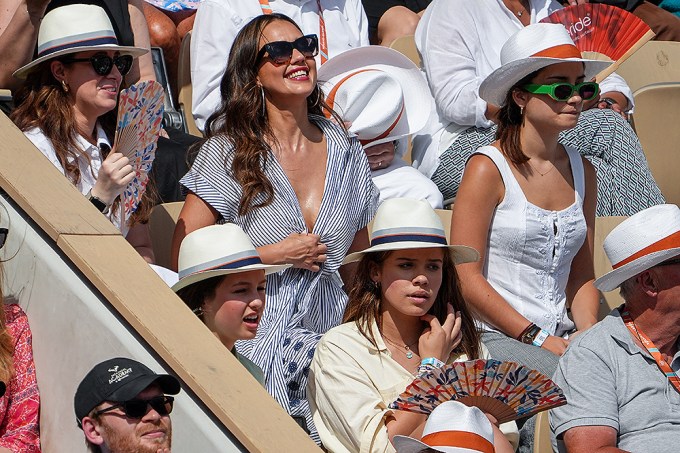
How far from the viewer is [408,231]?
420cm

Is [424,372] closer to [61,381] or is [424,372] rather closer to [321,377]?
[321,377]

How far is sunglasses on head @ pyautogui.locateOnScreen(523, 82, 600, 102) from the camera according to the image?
491 cm

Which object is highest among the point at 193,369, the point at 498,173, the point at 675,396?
the point at 193,369

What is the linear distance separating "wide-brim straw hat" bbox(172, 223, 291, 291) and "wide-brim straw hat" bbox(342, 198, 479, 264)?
1.46ft

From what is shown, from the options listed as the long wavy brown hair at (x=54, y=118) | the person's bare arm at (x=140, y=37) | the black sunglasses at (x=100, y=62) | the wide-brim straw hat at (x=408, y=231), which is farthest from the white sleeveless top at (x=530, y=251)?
the person's bare arm at (x=140, y=37)

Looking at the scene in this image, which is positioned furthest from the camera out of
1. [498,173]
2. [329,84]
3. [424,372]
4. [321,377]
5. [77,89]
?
[329,84]

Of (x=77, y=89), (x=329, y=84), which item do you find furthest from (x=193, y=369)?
(x=329, y=84)

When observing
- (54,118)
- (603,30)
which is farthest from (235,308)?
(603,30)

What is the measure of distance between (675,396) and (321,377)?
1163mm

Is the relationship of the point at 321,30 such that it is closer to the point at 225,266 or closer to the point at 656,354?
the point at 225,266

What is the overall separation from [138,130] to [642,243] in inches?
69.8

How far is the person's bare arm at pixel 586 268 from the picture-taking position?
503 centimetres

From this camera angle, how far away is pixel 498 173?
15.9 ft

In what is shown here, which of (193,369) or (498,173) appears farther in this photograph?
(498,173)
